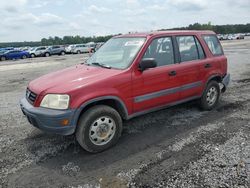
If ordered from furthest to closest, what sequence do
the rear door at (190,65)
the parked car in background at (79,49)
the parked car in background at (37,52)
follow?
1. the parked car in background at (79,49)
2. the parked car in background at (37,52)
3. the rear door at (190,65)

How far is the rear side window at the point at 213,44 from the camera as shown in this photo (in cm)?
586

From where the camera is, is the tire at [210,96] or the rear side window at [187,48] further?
the tire at [210,96]

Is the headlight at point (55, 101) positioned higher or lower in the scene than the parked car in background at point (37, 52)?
lower

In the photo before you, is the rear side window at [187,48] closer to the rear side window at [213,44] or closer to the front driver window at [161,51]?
the front driver window at [161,51]

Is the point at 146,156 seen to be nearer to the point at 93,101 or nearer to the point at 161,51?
the point at 93,101

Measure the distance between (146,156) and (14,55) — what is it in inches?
1354

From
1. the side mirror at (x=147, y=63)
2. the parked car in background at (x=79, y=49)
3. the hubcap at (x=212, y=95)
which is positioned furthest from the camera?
the parked car in background at (x=79, y=49)

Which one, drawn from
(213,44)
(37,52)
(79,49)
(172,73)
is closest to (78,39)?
(79,49)

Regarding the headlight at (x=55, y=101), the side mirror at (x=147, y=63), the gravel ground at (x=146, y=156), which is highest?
the side mirror at (x=147, y=63)

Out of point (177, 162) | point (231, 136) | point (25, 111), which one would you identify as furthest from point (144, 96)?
point (25, 111)

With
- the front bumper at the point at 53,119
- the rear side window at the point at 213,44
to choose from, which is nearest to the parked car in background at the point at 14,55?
the rear side window at the point at 213,44

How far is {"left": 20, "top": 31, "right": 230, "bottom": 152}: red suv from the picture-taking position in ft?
12.3

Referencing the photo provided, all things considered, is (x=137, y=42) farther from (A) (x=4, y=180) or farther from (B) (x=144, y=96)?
(A) (x=4, y=180)

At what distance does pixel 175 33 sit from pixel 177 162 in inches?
106
